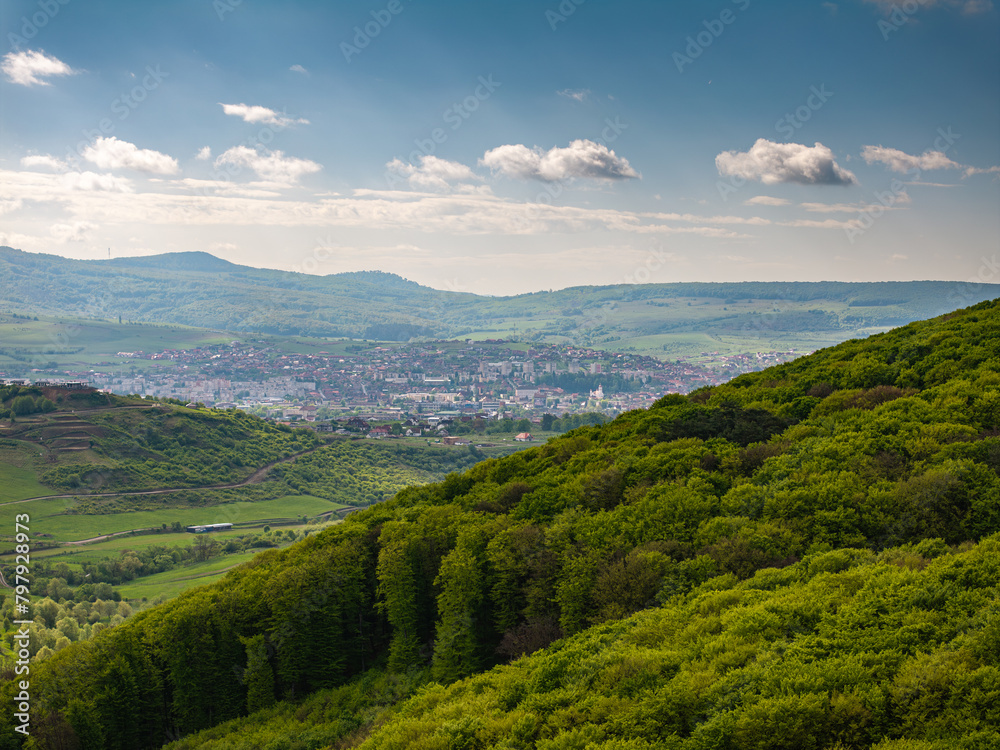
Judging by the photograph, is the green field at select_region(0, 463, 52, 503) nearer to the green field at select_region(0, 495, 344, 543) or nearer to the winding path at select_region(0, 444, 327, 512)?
the winding path at select_region(0, 444, 327, 512)

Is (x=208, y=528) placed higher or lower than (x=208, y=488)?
lower

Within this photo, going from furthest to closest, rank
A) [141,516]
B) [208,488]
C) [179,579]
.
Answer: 1. [208,488]
2. [141,516]
3. [179,579]

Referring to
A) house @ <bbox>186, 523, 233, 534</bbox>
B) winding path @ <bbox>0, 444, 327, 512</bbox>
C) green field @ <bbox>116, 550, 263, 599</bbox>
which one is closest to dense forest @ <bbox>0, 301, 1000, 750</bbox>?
green field @ <bbox>116, 550, 263, 599</bbox>

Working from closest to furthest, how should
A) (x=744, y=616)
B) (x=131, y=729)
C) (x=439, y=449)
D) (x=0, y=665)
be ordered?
(x=744, y=616), (x=131, y=729), (x=0, y=665), (x=439, y=449)

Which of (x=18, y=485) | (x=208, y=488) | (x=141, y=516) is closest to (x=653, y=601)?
(x=141, y=516)

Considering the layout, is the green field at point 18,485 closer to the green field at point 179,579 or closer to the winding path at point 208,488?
the winding path at point 208,488

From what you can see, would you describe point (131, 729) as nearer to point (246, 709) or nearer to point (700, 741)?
point (246, 709)

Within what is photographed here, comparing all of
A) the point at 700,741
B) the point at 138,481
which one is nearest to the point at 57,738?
the point at 700,741

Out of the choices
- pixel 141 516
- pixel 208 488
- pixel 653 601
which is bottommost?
pixel 141 516

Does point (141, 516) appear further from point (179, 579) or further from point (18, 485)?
point (179, 579)
